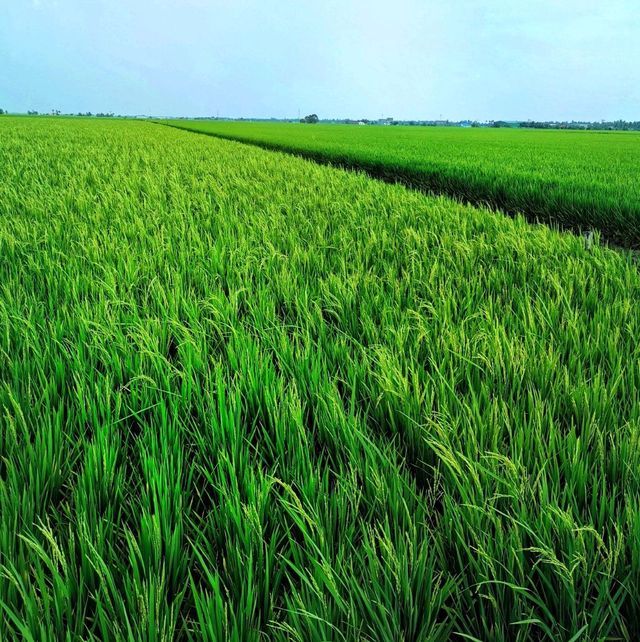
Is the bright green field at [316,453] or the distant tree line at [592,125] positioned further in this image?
the distant tree line at [592,125]

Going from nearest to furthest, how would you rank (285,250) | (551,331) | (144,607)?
(144,607)
(551,331)
(285,250)

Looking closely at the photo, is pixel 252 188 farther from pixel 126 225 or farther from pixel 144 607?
pixel 144 607

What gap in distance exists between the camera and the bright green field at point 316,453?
0.71 metres

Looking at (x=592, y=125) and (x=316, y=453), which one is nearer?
(x=316, y=453)

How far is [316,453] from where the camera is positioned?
115cm

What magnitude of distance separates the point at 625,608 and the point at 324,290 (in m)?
1.52

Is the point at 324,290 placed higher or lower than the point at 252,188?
lower

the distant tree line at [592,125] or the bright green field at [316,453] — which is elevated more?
the distant tree line at [592,125]

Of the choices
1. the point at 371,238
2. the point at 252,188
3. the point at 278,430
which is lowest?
the point at 278,430

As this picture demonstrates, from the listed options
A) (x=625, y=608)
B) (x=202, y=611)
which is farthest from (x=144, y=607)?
(x=625, y=608)

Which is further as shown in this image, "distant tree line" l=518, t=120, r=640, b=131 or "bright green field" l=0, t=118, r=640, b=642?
"distant tree line" l=518, t=120, r=640, b=131

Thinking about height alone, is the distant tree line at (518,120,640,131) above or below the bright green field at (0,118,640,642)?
above

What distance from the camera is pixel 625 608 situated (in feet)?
2.51

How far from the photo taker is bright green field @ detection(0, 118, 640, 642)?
71 cm
